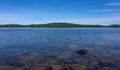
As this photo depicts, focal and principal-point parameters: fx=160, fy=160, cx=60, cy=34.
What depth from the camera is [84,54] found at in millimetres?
26203

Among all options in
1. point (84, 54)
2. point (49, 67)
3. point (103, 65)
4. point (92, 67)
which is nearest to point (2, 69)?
point (49, 67)

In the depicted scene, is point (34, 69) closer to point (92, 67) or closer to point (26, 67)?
point (26, 67)

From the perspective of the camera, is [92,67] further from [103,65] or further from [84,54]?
[84,54]

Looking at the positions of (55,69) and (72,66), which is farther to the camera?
(72,66)

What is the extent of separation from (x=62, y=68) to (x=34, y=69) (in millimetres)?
3127

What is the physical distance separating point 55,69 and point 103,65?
602cm

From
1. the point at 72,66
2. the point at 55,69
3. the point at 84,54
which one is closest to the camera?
the point at 55,69

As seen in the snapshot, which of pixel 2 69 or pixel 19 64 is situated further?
pixel 19 64

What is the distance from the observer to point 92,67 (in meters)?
18.4

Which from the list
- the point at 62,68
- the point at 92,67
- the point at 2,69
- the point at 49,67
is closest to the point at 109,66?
the point at 92,67

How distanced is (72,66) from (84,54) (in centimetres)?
782

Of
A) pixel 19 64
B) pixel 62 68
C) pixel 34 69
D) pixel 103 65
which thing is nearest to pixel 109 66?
pixel 103 65

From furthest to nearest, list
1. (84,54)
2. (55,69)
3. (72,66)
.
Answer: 1. (84,54)
2. (72,66)
3. (55,69)

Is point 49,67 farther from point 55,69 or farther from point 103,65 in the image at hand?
point 103,65
